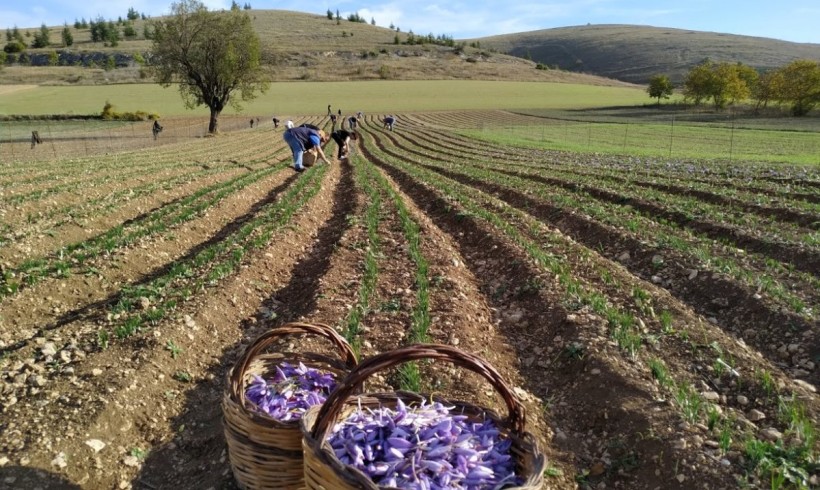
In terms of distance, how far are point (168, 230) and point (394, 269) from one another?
4743mm

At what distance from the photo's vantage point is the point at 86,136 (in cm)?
4538

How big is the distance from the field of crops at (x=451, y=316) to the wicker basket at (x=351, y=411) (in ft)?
3.15

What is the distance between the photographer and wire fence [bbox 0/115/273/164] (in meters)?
33.2

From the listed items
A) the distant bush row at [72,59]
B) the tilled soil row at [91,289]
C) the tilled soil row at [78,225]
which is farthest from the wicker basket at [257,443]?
the distant bush row at [72,59]

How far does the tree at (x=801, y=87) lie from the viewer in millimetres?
68875

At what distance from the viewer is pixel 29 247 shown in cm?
847

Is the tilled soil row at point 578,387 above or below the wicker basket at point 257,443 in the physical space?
below

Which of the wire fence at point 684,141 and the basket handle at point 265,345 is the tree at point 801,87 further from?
the basket handle at point 265,345

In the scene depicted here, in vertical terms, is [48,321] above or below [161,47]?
below

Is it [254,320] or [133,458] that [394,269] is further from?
[133,458]

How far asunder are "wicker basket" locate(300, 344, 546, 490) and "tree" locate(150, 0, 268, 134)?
47.0 meters

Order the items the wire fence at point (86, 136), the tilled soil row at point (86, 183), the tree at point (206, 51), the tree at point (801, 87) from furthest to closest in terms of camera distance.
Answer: the tree at point (801, 87), the tree at point (206, 51), the wire fence at point (86, 136), the tilled soil row at point (86, 183)

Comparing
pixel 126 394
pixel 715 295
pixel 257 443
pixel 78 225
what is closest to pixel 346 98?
pixel 78 225

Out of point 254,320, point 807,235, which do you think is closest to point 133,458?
point 254,320
